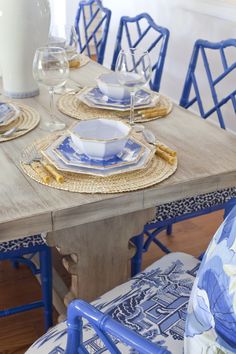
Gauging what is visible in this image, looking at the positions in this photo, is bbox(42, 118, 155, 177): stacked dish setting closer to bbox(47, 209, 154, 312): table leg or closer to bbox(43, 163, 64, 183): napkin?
bbox(43, 163, 64, 183): napkin

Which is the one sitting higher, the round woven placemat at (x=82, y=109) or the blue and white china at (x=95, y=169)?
the blue and white china at (x=95, y=169)

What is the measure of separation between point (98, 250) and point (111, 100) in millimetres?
482

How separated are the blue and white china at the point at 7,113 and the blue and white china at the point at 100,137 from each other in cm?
25

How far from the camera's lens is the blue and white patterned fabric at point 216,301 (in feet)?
2.10

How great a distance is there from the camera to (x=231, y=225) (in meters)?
0.69

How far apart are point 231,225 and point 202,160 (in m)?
0.51

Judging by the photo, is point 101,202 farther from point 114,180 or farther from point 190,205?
point 190,205

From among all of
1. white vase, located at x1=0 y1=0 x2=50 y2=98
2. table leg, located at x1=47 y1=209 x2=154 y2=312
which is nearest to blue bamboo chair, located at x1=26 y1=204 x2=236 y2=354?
table leg, located at x1=47 y1=209 x2=154 y2=312

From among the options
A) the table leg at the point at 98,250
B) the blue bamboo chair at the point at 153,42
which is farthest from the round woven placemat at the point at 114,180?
the blue bamboo chair at the point at 153,42

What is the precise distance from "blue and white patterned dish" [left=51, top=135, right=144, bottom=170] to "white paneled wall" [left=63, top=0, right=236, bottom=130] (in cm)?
170

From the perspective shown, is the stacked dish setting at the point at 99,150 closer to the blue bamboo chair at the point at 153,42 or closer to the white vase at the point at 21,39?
the white vase at the point at 21,39

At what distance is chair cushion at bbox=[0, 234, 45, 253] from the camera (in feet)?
4.27

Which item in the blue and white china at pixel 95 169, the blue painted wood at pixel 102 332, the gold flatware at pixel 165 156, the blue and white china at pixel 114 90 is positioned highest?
the blue and white china at pixel 114 90

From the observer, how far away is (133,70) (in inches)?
55.4
